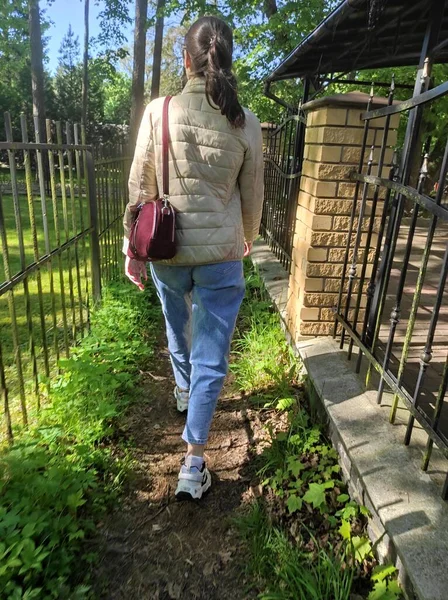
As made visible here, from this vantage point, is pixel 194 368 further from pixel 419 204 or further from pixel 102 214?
pixel 102 214

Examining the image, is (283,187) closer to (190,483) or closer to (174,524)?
(190,483)

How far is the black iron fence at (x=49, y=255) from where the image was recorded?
2316mm

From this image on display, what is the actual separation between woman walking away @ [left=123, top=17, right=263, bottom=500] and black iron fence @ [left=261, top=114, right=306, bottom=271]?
1783 mm

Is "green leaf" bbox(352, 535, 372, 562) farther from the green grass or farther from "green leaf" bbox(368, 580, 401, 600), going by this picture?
the green grass

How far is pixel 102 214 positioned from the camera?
14.0ft

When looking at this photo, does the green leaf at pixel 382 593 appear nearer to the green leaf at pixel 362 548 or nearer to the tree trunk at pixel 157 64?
the green leaf at pixel 362 548

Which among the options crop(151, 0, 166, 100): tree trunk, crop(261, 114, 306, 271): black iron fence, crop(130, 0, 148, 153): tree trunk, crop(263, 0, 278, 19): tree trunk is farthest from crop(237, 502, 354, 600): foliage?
crop(151, 0, 166, 100): tree trunk

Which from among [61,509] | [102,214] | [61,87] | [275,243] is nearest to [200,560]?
[61,509]

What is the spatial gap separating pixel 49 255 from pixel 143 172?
1084 millimetres

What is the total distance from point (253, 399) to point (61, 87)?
27.0m

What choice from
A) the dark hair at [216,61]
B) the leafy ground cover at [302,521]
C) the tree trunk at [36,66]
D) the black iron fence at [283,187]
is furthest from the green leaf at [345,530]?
the tree trunk at [36,66]

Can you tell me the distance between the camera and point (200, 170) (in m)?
1.90

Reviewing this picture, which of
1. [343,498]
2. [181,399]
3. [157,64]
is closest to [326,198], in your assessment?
[181,399]

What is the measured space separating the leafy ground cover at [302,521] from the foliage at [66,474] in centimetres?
67
